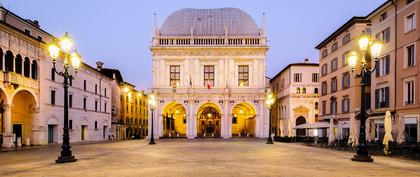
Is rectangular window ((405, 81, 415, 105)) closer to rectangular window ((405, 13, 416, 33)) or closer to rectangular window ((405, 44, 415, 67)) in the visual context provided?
rectangular window ((405, 44, 415, 67))

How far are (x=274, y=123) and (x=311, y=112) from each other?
17.7 meters

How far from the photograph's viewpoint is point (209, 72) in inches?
2744

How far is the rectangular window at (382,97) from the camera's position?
38.4 metres

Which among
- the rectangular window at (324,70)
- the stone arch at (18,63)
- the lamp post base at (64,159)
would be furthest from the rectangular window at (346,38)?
the lamp post base at (64,159)

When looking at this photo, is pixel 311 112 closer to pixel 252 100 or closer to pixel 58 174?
pixel 252 100

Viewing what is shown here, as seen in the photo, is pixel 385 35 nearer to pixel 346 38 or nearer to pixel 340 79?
pixel 346 38

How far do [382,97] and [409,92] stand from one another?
5091 mm

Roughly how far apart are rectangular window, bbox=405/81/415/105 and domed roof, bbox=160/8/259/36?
125ft

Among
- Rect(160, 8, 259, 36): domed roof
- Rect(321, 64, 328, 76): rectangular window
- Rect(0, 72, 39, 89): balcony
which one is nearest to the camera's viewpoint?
Rect(0, 72, 39, 89): balcony

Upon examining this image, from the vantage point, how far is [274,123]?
86.9 m

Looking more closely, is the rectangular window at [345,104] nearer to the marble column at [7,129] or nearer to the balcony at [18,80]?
the balcony at [18,80]

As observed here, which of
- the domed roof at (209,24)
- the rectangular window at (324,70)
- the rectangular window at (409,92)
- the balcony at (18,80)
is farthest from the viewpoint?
the domed roof at (209,24)

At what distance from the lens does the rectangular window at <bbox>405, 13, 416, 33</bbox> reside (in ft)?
109

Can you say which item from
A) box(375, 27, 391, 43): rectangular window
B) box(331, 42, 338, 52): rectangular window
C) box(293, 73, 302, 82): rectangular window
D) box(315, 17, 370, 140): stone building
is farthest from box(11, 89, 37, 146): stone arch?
box(293, 73, 302, 82): rectangular window
